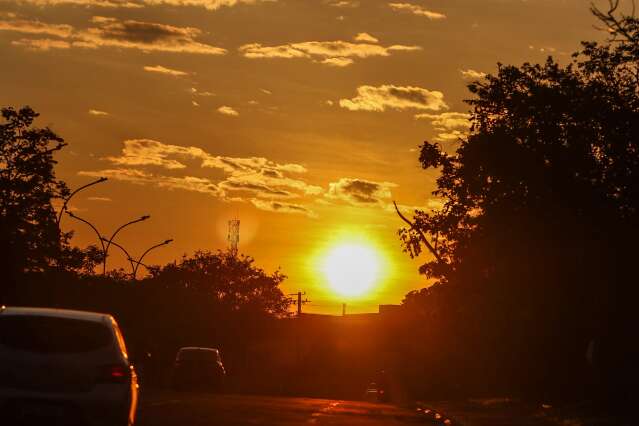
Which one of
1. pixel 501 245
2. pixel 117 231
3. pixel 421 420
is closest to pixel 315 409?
pixel 421 420

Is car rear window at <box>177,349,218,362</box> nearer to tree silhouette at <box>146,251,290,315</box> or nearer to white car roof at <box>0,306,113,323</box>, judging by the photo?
white car roof at <box>0,306,113,323</box>

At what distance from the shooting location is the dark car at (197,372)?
41219 mm

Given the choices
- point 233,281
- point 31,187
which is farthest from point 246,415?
point 233,281

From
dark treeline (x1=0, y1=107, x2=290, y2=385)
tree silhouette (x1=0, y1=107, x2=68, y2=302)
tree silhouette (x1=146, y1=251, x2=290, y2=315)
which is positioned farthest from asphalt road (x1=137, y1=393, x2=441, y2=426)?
tree silhouette (x1=146, y1=251, x2=290, y2=315)

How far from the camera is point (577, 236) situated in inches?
1446

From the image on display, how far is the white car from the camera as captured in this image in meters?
12.8

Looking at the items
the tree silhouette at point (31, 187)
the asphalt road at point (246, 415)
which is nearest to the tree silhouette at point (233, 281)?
the tree silhouette at point (31, 187)

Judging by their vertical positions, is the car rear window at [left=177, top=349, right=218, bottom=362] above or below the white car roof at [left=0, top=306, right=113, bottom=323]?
below

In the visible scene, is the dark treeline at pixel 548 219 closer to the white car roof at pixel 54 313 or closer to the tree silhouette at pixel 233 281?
the white car roof at pixel 54 313

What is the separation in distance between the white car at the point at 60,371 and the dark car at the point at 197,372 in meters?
27.9

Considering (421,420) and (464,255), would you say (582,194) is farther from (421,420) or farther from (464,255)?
(421,420)

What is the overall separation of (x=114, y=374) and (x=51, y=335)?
0.84 meters

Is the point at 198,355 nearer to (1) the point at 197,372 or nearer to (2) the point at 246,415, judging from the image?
(1) the point at 197,372

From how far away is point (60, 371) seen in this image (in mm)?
12914
